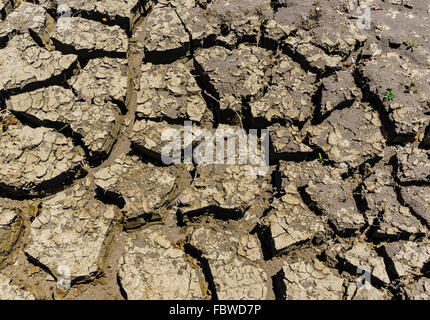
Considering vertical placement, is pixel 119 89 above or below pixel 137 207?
above

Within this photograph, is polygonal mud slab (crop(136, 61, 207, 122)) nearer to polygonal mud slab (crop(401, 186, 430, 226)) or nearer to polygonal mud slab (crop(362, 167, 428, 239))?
polygonal mud slab (crop(362, 167, 428, 239))

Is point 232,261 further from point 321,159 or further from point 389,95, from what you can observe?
point 389,95

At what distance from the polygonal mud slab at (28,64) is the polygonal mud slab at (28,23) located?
3.5 inches

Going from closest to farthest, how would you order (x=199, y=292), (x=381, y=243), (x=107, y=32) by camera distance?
(x=199, y=292)
(x=381, y=243)
(x=107, y=32)

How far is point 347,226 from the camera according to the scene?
2.72m

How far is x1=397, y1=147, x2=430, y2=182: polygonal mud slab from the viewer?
2.91m

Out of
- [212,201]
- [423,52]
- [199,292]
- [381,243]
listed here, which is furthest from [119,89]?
[423,52]

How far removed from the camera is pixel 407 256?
2.61 metres

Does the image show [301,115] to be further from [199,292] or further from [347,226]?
[199,292]

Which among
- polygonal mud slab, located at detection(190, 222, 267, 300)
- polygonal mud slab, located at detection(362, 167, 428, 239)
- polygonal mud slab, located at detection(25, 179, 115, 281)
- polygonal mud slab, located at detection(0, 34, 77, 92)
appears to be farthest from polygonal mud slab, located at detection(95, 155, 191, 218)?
polygonal mud slab, located at detection(362, 167, 428, 239)

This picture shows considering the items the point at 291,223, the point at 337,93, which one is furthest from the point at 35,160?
the point at 337,93

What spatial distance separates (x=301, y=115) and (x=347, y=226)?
1.03 meters

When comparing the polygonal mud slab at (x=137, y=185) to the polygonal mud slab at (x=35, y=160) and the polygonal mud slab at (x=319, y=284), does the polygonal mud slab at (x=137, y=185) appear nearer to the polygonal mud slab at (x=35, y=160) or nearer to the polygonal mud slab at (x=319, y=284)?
the polygonal mud slab at (x=35, y=160)

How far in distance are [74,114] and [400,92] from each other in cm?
296
